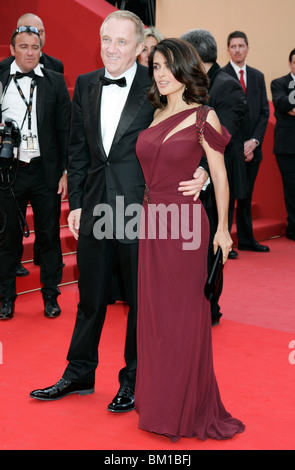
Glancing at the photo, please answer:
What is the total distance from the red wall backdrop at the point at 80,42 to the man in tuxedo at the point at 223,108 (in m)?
2.13

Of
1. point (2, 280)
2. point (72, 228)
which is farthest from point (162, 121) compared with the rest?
point (2, 280)

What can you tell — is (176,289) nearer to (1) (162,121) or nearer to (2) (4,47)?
(1) (162,121)

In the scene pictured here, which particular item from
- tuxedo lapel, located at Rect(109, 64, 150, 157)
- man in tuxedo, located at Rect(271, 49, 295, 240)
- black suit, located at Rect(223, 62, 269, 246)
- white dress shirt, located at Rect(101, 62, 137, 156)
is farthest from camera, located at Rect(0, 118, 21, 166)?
man in tuxedo, located at Rect(271, 49, 295, 240)

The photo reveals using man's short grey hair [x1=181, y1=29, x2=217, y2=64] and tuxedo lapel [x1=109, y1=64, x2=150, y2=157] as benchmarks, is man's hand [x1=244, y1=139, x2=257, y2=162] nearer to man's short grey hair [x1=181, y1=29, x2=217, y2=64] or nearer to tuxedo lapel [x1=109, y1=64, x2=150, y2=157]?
man's short grey hair [x1=181, y1=29, x2=217, y2=64]

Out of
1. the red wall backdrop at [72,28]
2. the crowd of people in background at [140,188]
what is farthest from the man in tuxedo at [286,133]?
the crowd of people in background at [140,188]

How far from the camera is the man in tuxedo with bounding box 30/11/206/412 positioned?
10.4 ft

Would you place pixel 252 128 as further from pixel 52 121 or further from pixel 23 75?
pixel 23 75

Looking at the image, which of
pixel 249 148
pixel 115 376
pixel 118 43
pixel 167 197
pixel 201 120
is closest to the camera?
pixel 201 120

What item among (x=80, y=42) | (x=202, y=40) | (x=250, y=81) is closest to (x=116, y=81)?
(x=202, y=40)

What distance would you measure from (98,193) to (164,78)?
63 cm

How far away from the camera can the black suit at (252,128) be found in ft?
23.4

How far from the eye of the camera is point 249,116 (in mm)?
7176

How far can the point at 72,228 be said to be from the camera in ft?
11.3

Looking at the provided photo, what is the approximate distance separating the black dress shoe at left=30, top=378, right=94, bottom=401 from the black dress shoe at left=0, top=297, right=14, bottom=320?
1.35 m
